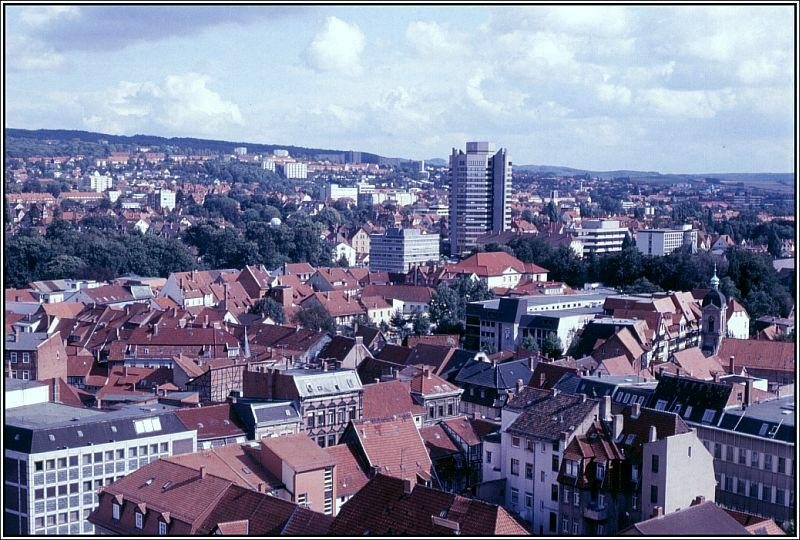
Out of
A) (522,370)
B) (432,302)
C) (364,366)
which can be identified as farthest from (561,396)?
(432,302)

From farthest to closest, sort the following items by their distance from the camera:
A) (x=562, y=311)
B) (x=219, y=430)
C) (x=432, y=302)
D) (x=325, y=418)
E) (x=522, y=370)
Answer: (x=432, y=302) < (x=562, y=311) < (x=522, y=370) < (x=325, y=418) < (x=219, y=430)

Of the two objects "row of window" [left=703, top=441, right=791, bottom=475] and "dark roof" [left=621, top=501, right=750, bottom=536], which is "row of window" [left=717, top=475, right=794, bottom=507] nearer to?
"row of window" [left=703, top=441, right=791, bottom=475]

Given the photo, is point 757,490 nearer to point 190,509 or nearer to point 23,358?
point 190,509

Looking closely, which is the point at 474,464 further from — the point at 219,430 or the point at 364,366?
the point at 364,366

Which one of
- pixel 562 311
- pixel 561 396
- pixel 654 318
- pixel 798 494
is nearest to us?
pixel 798 494

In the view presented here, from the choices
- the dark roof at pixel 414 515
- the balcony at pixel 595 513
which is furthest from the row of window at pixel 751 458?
the dark roof at pixel 414 515

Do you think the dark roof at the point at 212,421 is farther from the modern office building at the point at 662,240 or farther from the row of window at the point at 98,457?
the modern office building at the point at 662,240

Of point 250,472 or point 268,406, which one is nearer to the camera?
point 250,472

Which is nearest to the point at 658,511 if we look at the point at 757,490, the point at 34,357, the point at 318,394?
the point at 757,490
